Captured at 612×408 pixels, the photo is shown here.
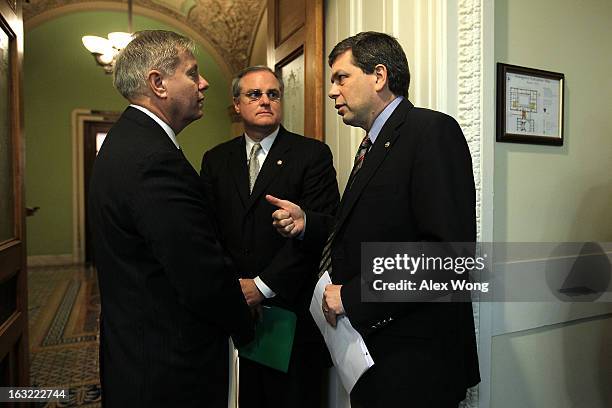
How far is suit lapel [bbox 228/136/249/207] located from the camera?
74.6 inches

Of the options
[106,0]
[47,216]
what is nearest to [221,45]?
[106,0]

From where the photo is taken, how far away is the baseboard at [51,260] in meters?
7.80

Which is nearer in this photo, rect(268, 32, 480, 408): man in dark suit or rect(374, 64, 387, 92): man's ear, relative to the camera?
rect(268, 32, 480, 408): man in dark suit

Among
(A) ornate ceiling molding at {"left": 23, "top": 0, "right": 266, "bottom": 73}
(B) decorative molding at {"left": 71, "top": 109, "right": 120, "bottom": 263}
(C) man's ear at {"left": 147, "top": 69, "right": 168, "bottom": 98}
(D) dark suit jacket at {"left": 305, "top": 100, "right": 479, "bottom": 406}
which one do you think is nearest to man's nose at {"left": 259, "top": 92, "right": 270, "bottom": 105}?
(C) man's ear at {"left": 147, "top": 69, "right": 168, "bottom": 98}

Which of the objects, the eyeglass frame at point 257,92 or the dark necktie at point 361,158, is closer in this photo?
the dark necktie at point 361,158

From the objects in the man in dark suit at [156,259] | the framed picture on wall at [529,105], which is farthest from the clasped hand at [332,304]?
the framed picture on wall at [529,105]

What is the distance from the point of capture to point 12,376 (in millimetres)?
1881

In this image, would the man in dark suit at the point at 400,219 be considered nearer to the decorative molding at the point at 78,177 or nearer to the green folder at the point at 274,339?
the green folder at the point at 274,339

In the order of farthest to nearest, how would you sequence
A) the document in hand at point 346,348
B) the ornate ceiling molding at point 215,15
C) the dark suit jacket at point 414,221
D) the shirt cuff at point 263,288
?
the ornate ceiling molding at point 215,15, the shirt cuff at point 263,288, the document in hand at point 346,348, the dark suit jacket at point 414,221

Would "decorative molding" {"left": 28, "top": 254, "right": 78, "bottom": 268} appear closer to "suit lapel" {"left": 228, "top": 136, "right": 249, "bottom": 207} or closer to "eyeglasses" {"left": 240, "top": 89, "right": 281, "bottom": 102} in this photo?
"suit lapel" {"left": 228, "top": 136, "right": 249, "bottom": 207}

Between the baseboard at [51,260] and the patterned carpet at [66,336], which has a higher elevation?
the baseboard at [51,260]

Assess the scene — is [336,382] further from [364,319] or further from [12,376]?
[12,376]

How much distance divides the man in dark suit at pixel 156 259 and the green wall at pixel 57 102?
774 cm

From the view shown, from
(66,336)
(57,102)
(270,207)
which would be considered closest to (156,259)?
(270,207)
